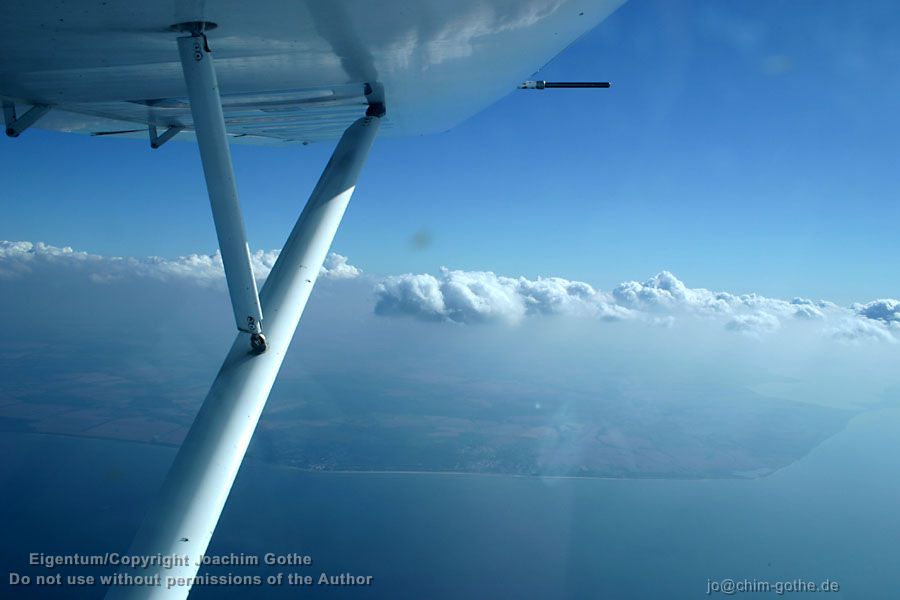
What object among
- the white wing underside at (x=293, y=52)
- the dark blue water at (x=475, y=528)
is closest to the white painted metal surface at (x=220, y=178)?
the white wing underside at (x=293, y=52)

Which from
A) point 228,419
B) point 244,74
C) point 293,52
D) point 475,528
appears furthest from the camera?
point 475,528

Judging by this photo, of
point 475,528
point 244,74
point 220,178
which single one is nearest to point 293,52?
point 244,74

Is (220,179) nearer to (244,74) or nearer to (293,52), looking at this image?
(293,52)

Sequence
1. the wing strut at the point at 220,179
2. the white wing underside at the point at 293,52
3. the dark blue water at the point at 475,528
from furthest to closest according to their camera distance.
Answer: the dark blue water at the point at 475,528 → the wing strut at the point at 220,179 → the white wing underside at the point at 293,52

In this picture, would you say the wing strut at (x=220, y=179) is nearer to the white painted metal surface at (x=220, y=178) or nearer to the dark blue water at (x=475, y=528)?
the white painted metal surface at (x=220, y=178)

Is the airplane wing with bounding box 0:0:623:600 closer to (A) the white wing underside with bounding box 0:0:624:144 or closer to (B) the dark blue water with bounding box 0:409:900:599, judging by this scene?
(A) the white wing underside with bounding box 0:0:624:144

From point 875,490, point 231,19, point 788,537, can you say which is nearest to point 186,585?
point 231,19
